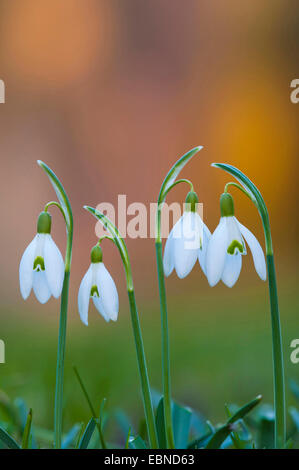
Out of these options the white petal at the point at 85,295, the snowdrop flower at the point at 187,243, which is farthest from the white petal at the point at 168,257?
the white petal at the point at 85,295

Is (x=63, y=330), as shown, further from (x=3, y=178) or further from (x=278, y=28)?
(x=278, y=28)

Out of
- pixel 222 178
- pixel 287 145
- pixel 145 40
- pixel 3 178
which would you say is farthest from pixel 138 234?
pixel 145 40

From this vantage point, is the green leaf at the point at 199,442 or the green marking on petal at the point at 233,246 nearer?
the green marking on petal at the point at 233,246

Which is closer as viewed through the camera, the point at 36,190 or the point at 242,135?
the point at 36,190

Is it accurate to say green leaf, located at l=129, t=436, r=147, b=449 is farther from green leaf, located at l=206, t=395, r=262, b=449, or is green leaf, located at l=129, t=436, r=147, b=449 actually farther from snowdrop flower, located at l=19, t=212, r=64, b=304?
snowdrop flower, located at l=19, t=212, r=64, b=304

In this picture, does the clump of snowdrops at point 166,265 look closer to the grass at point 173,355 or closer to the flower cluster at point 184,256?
the flower cluster at point 184,256
